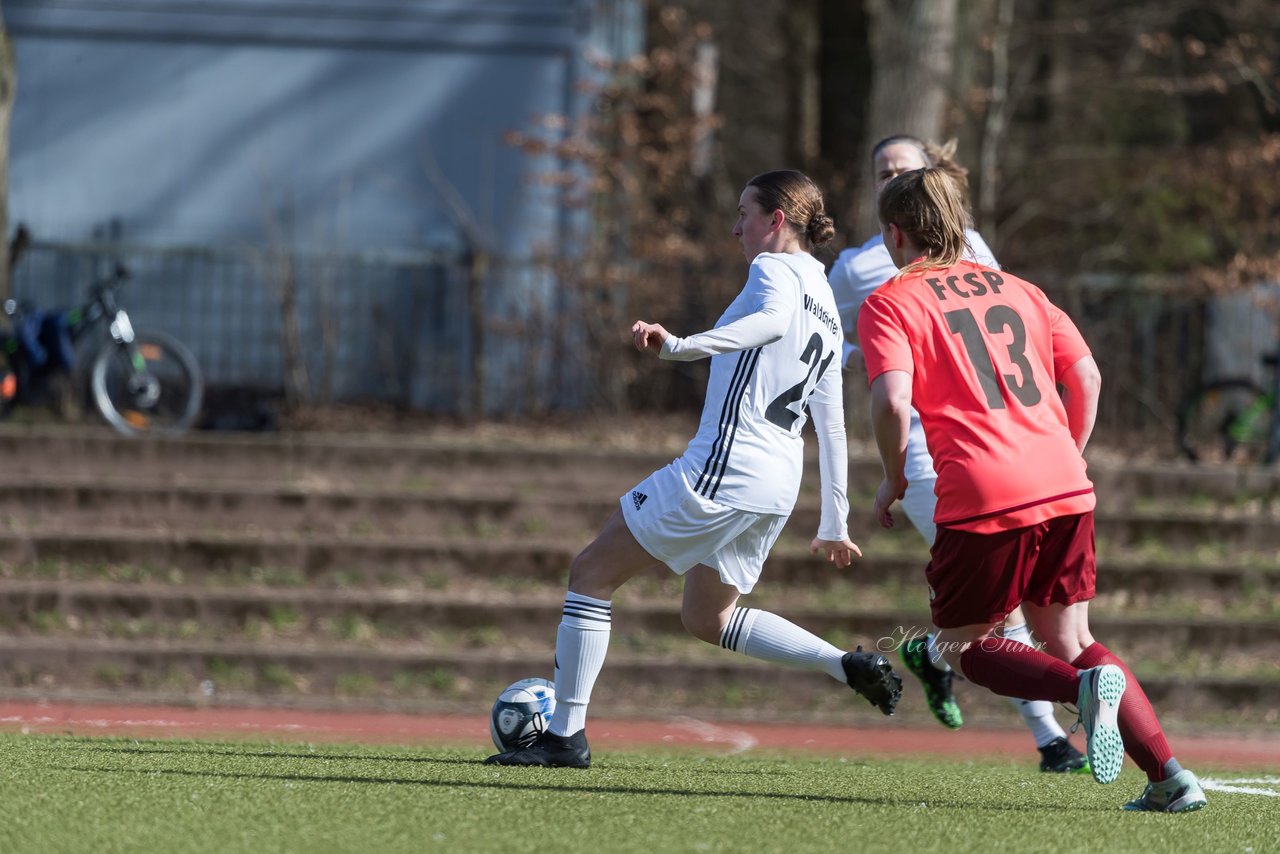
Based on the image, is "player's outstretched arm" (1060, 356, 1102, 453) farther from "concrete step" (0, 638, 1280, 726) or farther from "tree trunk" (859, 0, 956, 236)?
"tree trunk" (859, 0, 956, 236)

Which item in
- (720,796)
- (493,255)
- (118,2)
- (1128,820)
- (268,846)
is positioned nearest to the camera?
(268,846)

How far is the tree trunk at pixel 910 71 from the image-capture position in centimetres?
1364

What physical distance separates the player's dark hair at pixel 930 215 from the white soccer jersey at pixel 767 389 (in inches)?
16.7

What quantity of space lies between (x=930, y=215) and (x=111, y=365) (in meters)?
9.50

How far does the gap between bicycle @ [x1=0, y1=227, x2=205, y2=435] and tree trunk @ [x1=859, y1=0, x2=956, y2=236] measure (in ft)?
18.1

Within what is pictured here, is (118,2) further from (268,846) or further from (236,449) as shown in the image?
(268,846)

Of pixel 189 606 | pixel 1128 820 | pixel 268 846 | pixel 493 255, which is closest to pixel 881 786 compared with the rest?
pixel 1128 820

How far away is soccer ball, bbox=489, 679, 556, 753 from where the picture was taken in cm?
589

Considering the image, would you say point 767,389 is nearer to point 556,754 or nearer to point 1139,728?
point 556,754

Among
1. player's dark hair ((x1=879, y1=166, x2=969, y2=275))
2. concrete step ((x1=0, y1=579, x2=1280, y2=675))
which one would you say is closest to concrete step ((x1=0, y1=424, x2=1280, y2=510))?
concrete step ((x1=0, y1=579, x2=1280, y2=675))

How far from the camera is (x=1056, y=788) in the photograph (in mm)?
5781

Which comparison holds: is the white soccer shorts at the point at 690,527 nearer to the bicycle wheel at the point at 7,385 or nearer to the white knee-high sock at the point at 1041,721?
the white knee-high sock at the point at 1041,721

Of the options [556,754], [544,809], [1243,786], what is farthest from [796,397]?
[1243,786]

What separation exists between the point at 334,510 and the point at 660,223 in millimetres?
4693
